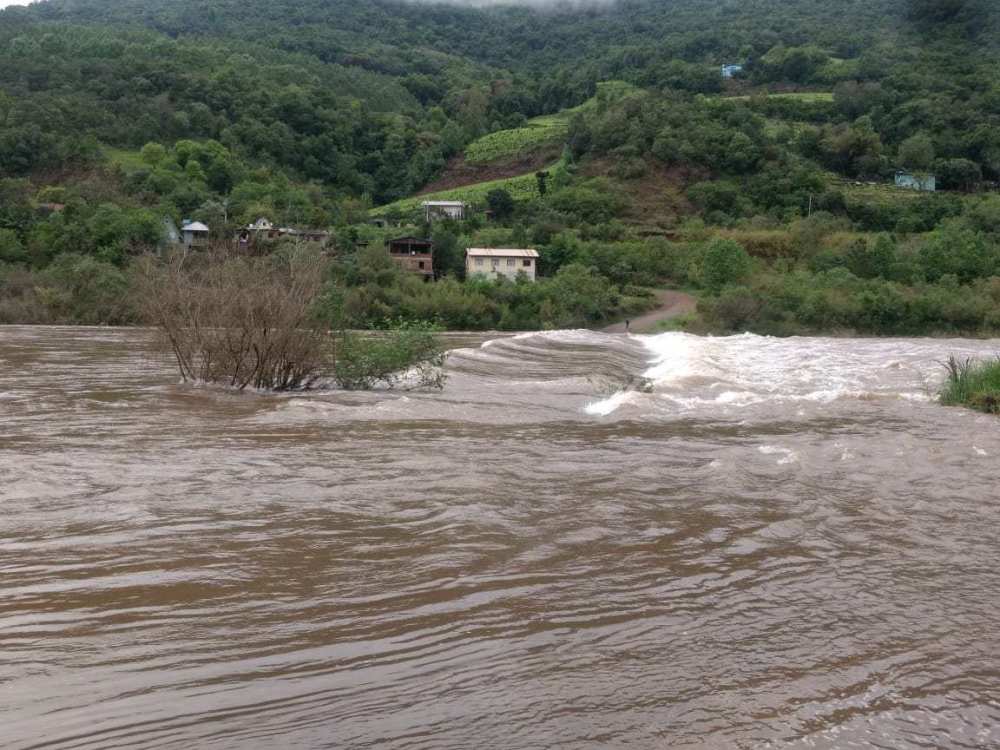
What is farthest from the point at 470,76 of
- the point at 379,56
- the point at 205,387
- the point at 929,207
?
the point at 205,387

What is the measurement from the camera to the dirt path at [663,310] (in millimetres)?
47500

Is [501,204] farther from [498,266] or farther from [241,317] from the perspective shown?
[241,317]

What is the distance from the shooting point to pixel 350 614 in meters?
5.17

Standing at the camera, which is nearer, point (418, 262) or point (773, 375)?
point (773, 375)

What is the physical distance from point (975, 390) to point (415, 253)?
41.4 m

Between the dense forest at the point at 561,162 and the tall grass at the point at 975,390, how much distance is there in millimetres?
20951

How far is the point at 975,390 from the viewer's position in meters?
15.2

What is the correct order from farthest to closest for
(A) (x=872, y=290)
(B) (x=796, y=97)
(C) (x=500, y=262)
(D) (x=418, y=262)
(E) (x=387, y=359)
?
(B) (x=796, y=97), (C) (x=500, y=262), (D) (x=418, y=262), (A) (x=872, y=290), (E) (x=387, y=359)

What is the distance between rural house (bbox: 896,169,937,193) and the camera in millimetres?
76062

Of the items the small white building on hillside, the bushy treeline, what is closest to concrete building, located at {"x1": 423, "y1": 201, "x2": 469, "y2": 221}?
the small white building on hillside

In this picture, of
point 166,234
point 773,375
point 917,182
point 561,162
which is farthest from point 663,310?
point 917,182

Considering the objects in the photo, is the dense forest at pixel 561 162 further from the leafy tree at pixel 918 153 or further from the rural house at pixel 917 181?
the rural house at pixel 917 181

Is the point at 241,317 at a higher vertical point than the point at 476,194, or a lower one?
lower

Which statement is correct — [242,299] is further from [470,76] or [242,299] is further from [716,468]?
[470,76]
